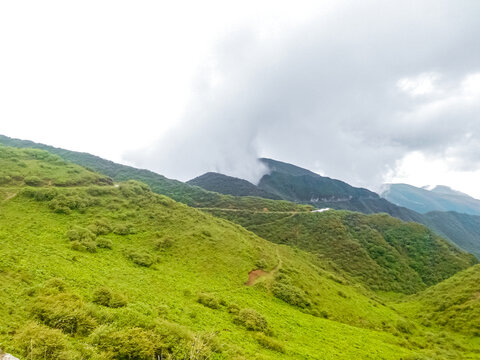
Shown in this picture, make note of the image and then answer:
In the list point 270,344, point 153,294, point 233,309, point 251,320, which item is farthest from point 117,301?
point 270,344

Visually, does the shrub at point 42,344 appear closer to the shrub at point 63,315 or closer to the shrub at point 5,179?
the shrub at point 63,315

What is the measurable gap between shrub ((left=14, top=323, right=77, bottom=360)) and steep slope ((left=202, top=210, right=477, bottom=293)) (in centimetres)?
10108

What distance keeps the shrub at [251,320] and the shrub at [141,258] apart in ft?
64.7

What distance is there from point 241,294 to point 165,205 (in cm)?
3999

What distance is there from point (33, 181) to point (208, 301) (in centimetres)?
6090

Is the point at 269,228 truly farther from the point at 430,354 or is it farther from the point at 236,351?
the point at 236,351

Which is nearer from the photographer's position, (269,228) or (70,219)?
(70,219)

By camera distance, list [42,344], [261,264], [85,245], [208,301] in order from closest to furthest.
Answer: [42,344] → [208,301] → [85,245] → [261,264]

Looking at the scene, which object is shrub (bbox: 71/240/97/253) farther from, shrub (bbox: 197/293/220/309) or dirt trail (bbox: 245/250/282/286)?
dirt trail (bbox: 245/250/282/286)

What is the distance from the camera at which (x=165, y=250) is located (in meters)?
49.2

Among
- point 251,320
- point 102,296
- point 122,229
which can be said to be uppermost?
point 122,229

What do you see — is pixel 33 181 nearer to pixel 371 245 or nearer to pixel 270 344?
pixel 270 344

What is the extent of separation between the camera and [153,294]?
2888 cm

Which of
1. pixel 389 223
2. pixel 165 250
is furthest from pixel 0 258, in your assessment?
pixel 389 223
